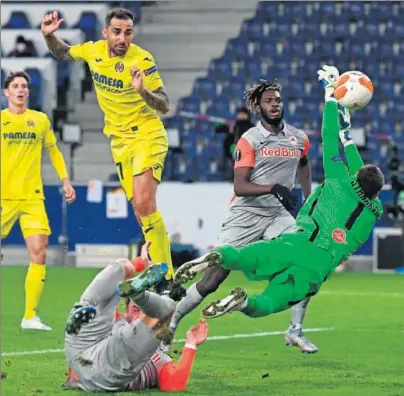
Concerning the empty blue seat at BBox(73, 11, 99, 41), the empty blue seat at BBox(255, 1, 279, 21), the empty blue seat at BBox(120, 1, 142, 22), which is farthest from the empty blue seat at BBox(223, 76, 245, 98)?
the empty blue seat at BBox(73, 11, 99, 41)

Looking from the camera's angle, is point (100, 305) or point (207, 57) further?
point (207, 57)

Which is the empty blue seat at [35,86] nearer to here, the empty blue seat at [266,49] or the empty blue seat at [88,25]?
the empty blue seat at [88,25]

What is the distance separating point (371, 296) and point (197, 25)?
10.4m

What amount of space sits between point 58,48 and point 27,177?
6.75 ft

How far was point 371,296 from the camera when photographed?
15344 mm

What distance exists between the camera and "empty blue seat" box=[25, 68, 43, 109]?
22250 mm

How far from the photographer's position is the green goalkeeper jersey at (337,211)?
8625 millimetres

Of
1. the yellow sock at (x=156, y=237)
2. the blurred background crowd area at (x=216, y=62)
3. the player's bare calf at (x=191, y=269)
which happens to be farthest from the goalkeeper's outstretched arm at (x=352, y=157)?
the blurred background crowd area at (x=216, y=62)

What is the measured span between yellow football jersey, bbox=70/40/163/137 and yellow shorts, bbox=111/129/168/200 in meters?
0.06

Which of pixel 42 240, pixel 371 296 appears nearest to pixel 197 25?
pixel 371 296

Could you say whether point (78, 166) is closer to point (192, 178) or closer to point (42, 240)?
point (192, 178)

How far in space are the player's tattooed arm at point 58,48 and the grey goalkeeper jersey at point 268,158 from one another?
60.8 inches

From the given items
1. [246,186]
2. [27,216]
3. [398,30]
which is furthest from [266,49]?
[246,186]

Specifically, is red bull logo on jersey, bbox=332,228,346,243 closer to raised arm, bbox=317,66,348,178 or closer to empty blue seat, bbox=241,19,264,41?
raised arm, bbox=317,66,348,178
